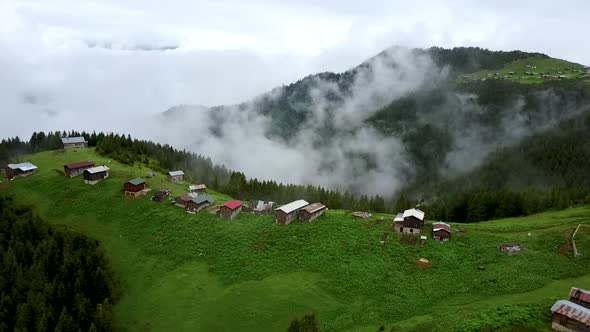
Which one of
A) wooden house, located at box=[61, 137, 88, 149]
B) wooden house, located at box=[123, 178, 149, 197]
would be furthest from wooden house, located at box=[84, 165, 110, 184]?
wooden house, located at box=[61, 137, 88, 149]

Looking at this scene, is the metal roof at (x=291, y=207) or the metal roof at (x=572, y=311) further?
the metal roof at (x=291, y=207)

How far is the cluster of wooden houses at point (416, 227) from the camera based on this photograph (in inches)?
3305

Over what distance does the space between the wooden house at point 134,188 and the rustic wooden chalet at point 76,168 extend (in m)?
22.9

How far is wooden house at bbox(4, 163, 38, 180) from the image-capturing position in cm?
12975

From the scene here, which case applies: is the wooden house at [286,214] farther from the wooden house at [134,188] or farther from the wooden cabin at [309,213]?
the wooden house at [134,188]

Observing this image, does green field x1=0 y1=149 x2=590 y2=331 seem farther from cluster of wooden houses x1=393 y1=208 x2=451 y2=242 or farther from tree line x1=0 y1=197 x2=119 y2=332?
tree line x1=0 y1=197 x2=119 y2=332

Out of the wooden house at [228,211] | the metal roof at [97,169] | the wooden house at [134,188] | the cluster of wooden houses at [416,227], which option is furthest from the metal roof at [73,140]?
the cluster of wooden houses at [416,227]

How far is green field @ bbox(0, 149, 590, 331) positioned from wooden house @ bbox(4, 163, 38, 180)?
37.3 metres

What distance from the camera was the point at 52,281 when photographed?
7775 cm

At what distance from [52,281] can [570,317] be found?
268ft

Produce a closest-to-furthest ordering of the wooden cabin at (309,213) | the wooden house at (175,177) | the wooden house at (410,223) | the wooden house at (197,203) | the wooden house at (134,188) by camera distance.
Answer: the wooden house at (410,223), the wooden cabin at (309,213), the wooden house at (197,203), the wooden house at (134,188), the wooden house at (175,177)

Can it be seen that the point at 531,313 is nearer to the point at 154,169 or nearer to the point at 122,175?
the point at 122,175

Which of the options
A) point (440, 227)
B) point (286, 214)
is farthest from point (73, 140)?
point (440, 227)

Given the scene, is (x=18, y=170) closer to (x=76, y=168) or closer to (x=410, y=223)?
(x=76, y=168)
